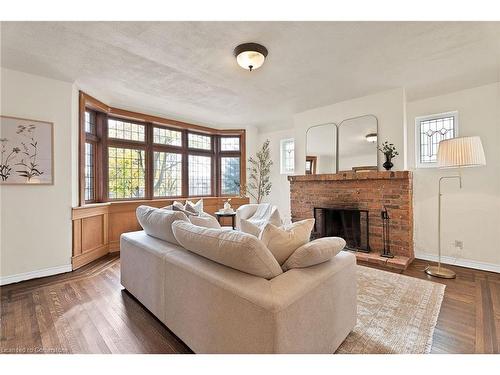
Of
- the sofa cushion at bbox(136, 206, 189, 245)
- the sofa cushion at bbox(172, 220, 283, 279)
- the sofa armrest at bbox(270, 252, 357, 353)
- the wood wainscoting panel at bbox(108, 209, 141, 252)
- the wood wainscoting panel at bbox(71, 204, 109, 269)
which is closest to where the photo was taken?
the sofa armrest at bbox(270, 252, 357, 353)

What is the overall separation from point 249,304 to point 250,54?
7.48ft

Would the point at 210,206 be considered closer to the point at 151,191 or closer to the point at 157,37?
the point at 151,191

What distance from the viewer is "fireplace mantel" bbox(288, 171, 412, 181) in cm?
349

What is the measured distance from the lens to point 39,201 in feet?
10.0

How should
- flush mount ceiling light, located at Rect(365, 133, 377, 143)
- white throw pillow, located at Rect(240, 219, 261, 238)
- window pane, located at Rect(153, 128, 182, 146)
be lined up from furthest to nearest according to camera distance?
window pane, located at Rect(153, 128, 182, 146)
flush mount ceiling light, located at Rect(365, 133, 377, 143)
white throw pillow, located at Rect(240, 219, 261, 238)

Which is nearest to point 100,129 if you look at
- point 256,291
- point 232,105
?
point 232,105

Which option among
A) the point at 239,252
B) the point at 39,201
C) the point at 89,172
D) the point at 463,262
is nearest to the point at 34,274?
the point at 39,201

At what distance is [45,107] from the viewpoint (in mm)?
3074

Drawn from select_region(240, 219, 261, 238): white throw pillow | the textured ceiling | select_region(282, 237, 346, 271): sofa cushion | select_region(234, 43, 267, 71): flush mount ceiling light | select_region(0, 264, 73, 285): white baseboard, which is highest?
the textured ceiling

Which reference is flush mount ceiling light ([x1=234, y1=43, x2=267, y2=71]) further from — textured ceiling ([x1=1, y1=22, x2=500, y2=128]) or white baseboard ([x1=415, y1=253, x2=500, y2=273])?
white baseboard ([x1=415, y1=253, x2=500, y2=273])

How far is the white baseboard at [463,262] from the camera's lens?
128 inches

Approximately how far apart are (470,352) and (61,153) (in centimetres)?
461

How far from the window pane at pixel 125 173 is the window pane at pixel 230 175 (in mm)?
1886

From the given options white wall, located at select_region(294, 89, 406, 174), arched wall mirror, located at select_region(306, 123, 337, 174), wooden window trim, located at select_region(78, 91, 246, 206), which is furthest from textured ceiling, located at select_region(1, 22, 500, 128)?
arched wall mirror, located at select_region(306, 123, 337, 174)
